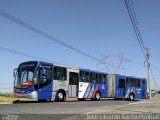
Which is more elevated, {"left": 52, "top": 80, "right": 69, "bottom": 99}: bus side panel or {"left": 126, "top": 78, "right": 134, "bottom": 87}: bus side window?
{"left": 126, "top": 78, "right": 134, "bottom": 87}: bus side window

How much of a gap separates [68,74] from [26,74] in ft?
14.3

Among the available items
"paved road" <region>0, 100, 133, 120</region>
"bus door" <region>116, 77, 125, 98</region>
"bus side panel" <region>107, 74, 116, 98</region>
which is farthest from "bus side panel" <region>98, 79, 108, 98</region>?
"paved road" <region>0, 100, 133, 120</region>

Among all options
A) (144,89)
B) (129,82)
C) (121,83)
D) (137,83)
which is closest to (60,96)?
(121,83)

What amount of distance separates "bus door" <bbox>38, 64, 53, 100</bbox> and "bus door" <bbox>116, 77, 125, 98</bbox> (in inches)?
528

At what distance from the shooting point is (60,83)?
92.6ft

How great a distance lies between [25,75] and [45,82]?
1.60m

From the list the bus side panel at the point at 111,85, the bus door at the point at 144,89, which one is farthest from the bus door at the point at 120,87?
the bus door at the point at 144,89

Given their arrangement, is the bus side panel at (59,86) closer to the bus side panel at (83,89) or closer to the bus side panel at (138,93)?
the bus side panel at (83,89)

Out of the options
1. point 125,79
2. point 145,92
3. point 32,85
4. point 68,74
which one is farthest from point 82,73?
point 145,92

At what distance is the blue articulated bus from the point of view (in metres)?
26.0

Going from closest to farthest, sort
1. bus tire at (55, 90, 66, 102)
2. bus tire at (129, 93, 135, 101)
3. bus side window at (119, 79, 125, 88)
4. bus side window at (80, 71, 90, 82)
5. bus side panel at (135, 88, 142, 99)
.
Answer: bus tire at (55, 90, 66, 102)
bus side window at (80, 71, 90, 82)
bus side window at (119, 79, 125, 88)
bus tire at (129, 93, 135, 101)
bus side panel at (135, 88, 142, 99)

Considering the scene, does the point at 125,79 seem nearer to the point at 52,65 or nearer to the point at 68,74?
the point at 68,74

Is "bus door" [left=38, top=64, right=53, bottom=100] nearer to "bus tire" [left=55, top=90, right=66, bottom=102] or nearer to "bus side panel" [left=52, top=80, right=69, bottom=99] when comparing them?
"bus side panel" [left=52, top=80, right=69, bottom=99]

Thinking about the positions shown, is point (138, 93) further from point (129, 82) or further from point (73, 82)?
point (73, 82)
